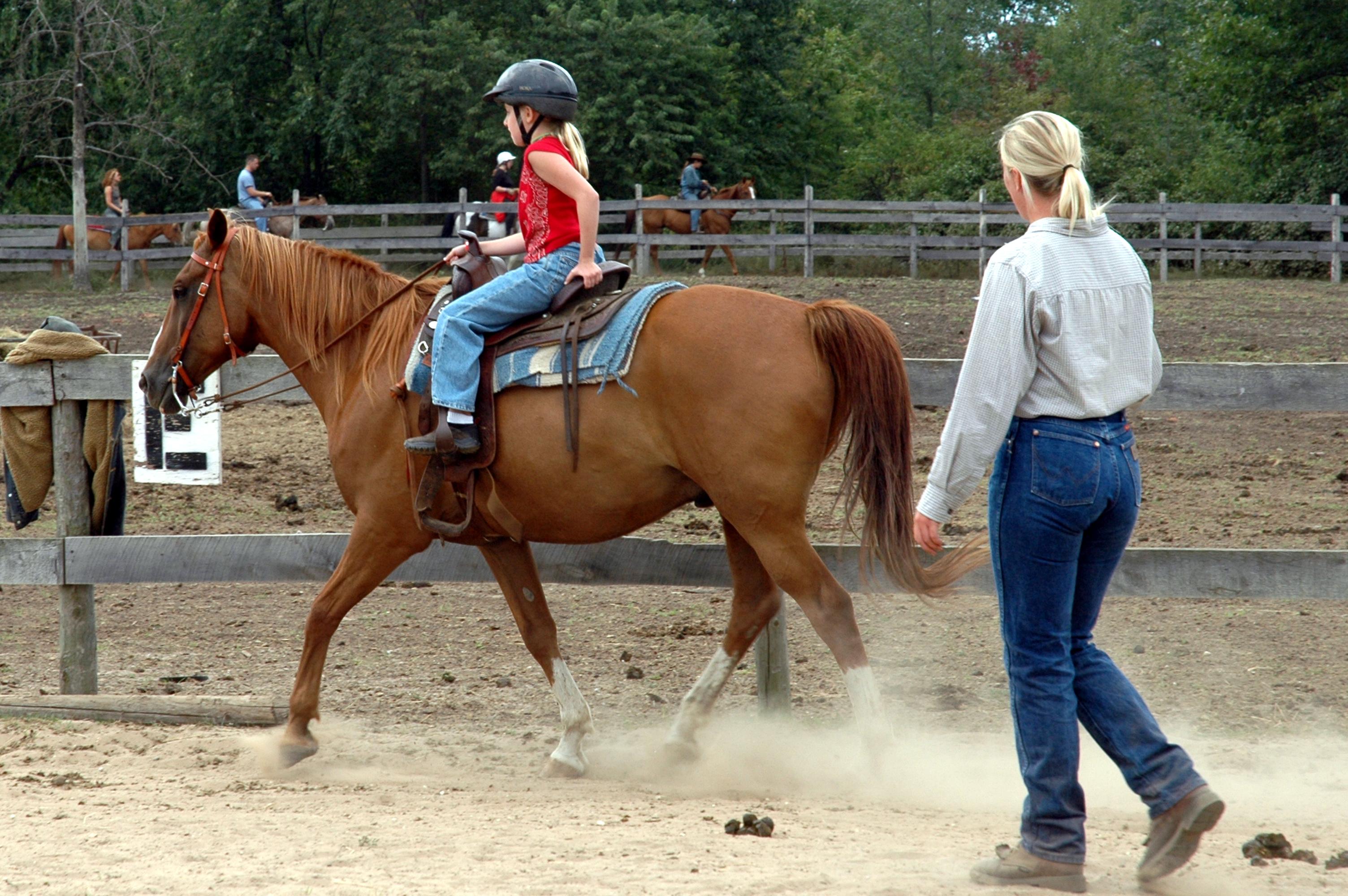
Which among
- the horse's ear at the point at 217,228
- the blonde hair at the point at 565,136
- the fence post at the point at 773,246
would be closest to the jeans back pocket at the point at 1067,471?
the blonde hair at the point at 565,136

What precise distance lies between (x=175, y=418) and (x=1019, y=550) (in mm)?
3766

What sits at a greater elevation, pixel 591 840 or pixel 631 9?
pixel 631 9

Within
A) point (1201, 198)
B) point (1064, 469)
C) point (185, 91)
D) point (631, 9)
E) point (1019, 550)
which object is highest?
point (631, 9)

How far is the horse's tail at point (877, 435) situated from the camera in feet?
13.7

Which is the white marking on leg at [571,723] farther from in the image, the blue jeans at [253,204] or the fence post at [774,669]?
the blue jeans at [253,204]

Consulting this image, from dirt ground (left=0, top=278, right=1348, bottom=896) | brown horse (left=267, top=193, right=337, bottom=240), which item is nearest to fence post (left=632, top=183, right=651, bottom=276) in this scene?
brown horse (left=267, top=193, right=337, bottom=240)

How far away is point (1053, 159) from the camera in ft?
10.2

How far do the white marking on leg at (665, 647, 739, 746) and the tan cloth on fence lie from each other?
Result: 2819mm

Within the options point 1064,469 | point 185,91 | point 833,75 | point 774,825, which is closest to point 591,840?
point 774,825

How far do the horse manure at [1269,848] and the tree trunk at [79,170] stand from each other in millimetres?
23280

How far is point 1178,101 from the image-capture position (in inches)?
1673

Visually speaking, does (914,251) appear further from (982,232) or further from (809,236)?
(809,236)

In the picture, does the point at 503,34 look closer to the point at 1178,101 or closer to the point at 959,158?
the point at 959,158

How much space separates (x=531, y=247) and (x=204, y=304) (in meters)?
1.39
